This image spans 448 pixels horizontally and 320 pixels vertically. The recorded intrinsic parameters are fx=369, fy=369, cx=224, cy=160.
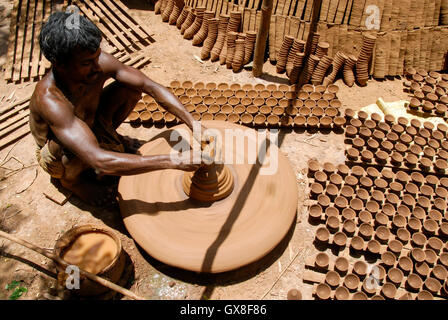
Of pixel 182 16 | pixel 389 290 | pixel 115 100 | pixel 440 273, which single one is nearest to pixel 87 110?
pixel 115 100

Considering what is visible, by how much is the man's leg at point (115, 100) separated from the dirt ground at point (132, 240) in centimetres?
103

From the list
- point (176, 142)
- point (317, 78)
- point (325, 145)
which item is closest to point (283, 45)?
point (317, 78)

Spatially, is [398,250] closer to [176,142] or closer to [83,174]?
[176,142]

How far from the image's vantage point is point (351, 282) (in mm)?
4219

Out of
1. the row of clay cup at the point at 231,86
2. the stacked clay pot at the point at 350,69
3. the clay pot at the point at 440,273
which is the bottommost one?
the clay pot at the point at 440,273

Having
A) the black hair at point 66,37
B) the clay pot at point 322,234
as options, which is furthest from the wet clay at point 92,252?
the clay pot at point 322,234

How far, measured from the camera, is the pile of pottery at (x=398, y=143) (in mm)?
5305

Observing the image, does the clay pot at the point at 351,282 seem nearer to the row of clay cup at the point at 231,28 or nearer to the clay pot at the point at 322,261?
the clay pot at the point at 322,261

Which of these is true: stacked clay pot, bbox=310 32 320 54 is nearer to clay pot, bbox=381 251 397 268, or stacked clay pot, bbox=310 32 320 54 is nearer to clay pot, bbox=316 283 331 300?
clay pot, bbox=381 251 397 268

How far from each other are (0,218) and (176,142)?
2572mm

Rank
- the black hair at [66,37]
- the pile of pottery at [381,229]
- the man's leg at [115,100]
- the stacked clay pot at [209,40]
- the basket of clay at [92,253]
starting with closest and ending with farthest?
1. the black hair at [66,37]
2. the basket of clay at [92,253]
3. the pile of pottery at [381,229]
4. the man's leg at [115,100]
5. the stacked clay pot at [209,40]

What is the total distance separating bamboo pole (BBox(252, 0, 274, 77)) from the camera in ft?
19.8

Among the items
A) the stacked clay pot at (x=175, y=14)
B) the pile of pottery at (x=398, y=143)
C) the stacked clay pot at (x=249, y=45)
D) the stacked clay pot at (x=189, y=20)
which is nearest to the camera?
the pile of pottery at (x=398, y=143)

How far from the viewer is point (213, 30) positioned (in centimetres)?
716
